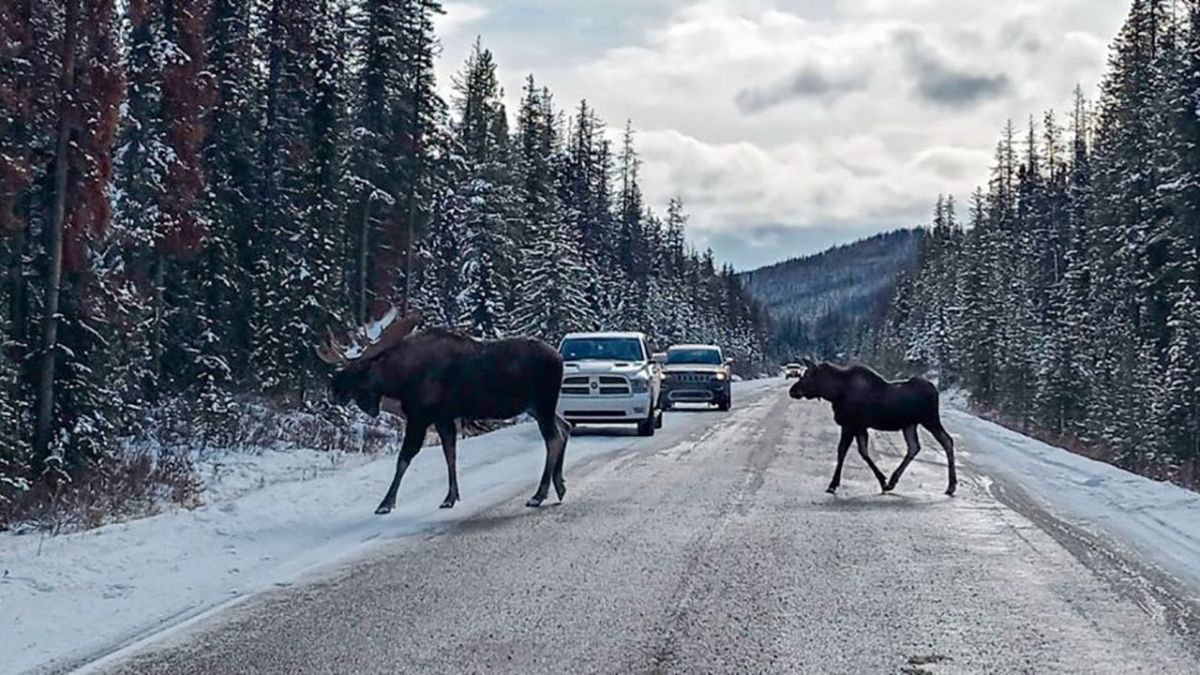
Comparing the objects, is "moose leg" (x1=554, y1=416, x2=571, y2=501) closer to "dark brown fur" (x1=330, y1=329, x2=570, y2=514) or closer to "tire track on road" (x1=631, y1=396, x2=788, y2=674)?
"dark brown fur" (x1=330, y1=329, x2=570, y2=514)

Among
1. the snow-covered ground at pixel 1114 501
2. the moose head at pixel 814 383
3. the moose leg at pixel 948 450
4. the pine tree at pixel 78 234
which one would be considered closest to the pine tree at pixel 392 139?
the pine tree at pixel 78 234

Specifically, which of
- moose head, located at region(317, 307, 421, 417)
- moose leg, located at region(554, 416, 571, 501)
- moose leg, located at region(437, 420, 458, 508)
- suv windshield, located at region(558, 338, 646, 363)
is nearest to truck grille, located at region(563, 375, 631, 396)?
suv windshield, located at region(558, 338, 646, 363)

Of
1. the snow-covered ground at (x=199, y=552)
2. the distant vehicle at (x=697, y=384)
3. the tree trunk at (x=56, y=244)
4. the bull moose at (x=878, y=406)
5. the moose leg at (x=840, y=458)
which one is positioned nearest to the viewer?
the snow-covered ground at (x=199, y=552)

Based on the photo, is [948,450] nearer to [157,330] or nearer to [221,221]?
[157,330]

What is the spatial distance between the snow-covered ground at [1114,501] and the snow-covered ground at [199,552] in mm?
6525

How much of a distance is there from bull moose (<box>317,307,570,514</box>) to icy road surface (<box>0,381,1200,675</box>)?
0.91 m

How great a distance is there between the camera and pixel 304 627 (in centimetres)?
830

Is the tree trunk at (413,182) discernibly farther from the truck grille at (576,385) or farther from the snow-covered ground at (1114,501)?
the snow-covered ground at (1114,501)

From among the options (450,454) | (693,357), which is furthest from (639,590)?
(693,357)

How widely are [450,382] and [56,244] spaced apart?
9.61 m

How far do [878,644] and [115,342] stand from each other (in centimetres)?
1955

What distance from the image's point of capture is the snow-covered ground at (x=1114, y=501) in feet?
37.8

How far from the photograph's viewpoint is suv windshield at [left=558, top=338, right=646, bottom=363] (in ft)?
91.6

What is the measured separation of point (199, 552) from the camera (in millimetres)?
11023
